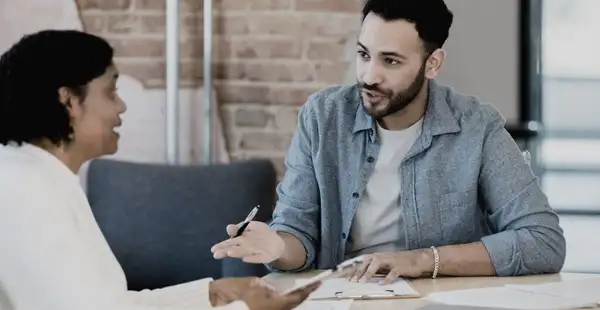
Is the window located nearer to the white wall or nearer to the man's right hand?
the white wall

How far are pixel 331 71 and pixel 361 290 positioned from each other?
1.52 metres

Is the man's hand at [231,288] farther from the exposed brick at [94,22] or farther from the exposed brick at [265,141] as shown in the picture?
the exposed brick at [94,22]

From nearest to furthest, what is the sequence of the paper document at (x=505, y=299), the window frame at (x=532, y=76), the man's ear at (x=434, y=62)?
the paper document at (x=505, y=299) → the man's ear at (x=434, y=62) → the window frame at (x=532, y=76)

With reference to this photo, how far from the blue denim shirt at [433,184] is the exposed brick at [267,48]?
1002mm

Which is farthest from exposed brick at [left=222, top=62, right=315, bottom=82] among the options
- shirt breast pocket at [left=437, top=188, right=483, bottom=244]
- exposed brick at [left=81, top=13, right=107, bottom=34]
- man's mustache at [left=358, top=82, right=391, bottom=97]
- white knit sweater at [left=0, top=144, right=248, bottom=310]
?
white knit sweater at [left=0, top=144, right=248, bottom=310]

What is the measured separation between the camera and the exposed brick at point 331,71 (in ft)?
10.3

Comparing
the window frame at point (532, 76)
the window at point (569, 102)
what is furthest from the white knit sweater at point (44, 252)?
the window at point (569, 102)

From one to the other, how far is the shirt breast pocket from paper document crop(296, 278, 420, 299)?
0.93ft

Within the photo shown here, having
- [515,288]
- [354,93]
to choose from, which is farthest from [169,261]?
[515,288]

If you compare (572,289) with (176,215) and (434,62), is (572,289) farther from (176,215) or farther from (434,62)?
(176,215)

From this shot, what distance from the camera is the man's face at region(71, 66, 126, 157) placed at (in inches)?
62.1

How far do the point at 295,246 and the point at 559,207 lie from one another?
2489 mm

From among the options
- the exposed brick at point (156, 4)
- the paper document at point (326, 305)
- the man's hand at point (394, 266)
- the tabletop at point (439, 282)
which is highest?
the exposed brick at point (156, 4)

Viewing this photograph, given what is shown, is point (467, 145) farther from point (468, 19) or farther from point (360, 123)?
point (468, 19)
